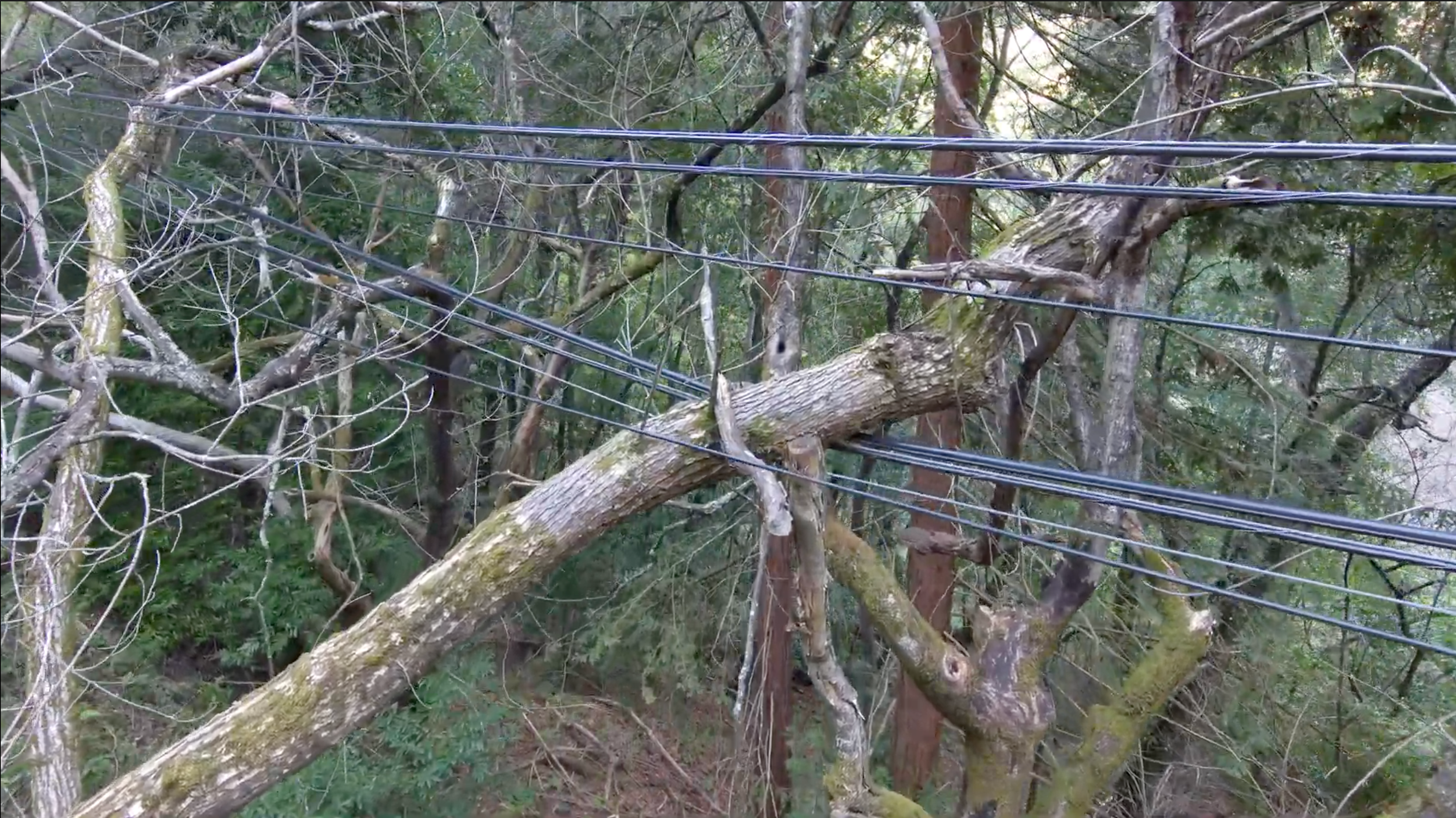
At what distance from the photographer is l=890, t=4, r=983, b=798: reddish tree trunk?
618 cm

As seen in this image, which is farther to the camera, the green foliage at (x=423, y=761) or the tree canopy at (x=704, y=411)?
the green foliage at (x=423, y=761)

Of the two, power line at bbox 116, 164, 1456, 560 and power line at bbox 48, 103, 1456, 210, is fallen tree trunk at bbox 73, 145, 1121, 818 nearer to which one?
power line at bbox 116, 164, 1456, 560

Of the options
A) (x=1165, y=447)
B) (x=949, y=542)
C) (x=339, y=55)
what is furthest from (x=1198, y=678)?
(x=339, y=55)

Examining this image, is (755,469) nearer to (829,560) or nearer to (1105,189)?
(829,560)

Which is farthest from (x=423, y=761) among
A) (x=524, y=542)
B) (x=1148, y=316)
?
(x=1148, y=316)

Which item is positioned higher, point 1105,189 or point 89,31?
point 89,31

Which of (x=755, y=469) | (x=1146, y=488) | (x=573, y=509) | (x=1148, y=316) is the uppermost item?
(x=1148, y=316)

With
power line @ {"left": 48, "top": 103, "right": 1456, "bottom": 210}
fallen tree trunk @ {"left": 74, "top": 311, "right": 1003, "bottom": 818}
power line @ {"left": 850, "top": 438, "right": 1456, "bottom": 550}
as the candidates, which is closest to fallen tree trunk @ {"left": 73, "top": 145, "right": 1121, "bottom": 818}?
fallen tree trunk @ {"left": 74, "top": 311, "right": 1003, "bottom": 818}

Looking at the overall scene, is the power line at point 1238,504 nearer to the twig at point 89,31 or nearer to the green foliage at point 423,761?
the green foliage at point 423,761

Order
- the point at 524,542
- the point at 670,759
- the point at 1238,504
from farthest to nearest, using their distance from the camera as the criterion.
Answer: the point at 670,759 → the point at 524,542 → the point at 1238,504

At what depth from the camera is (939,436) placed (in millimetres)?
6172

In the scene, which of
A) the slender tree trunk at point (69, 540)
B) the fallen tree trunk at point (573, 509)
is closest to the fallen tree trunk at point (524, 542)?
the fallen tree trunk at point (573, 509)

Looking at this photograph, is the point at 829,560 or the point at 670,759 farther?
the point at 670,759

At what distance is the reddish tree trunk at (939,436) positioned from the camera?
6.18 metres
